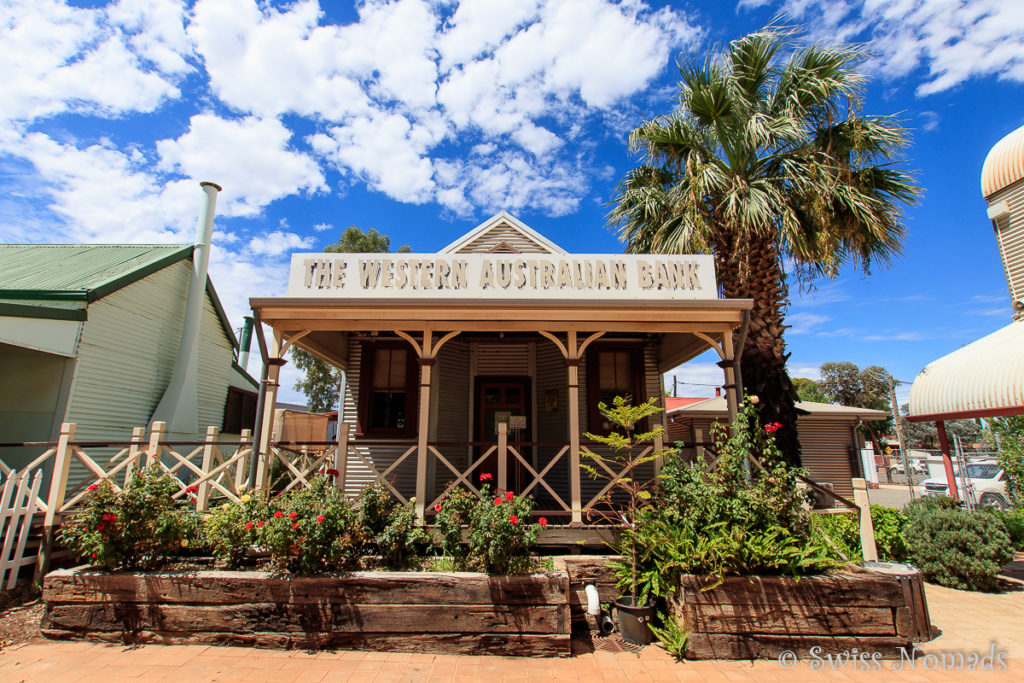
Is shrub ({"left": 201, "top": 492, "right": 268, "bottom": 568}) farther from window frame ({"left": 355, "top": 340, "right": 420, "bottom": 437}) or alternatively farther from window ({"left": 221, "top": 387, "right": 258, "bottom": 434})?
window ({"left": 221, "top": 387, "right": 258, "bottom": 434})

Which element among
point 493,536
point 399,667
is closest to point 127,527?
point 399,667

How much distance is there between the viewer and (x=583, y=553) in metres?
6.35

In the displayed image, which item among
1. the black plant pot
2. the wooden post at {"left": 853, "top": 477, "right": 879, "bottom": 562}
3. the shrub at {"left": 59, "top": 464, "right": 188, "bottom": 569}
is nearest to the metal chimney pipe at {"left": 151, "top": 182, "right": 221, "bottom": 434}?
the shrub at {"left": 59, "top": 464, "right": 188, "bottom": 569}

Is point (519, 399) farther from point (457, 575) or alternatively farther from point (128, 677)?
point (128, 677)

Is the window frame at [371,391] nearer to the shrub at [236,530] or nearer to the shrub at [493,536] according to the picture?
the shrub at [236,530]

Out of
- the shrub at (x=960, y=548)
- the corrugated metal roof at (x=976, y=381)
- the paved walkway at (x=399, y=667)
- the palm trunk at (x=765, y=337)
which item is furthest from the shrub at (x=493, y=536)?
the corrugated metal roof at (x=976, y=381)

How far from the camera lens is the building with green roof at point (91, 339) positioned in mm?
9422

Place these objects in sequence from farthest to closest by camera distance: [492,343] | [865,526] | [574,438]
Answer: [492,343] < [574,438] < [865,526]

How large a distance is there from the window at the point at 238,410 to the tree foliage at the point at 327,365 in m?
9.82

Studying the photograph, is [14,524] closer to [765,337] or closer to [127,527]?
[127,527]

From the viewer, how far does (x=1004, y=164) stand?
11703mm

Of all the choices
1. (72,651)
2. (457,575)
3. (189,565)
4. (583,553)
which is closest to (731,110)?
(583,553)

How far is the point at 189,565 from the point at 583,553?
4.56 metres

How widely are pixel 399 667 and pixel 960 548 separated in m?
8.17
